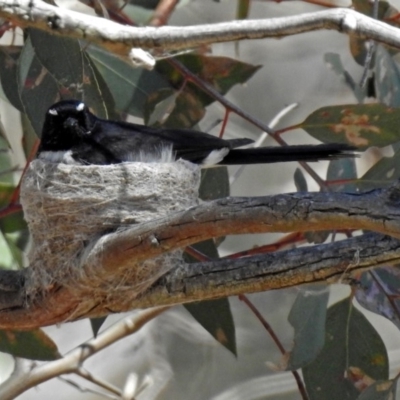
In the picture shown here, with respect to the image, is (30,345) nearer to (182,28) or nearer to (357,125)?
(357,125)

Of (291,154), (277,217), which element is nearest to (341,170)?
(291,154)

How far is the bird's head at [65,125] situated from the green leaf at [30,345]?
1.56 ft

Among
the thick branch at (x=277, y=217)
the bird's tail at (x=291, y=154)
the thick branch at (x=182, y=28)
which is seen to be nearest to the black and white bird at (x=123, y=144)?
the bird's tail at (x=291, y=154)

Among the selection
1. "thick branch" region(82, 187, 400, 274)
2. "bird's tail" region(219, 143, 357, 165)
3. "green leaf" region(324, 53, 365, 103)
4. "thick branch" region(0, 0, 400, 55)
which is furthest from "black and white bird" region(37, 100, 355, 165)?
"thick branch" region(0, 0, 400, 55)

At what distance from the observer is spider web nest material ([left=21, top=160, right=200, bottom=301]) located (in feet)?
5.54

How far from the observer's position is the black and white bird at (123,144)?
211cm

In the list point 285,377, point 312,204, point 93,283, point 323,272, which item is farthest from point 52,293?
point 285,377

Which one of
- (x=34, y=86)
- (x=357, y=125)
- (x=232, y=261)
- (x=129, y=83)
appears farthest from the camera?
(x=129, y=83)

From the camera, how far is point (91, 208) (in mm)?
1856

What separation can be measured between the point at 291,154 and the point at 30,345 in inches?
31.6

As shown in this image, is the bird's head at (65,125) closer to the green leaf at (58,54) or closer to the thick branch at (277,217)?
the green leaf at (58,54)

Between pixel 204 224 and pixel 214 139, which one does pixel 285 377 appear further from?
pixel 204 224

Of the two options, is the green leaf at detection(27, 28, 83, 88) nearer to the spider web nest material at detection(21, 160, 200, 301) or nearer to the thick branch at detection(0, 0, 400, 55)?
the spider web nest material at detection(21, 160, 200, 301)

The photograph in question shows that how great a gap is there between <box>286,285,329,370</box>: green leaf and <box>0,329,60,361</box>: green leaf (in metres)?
0.59
